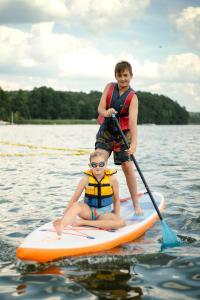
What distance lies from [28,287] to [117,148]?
2824 mm

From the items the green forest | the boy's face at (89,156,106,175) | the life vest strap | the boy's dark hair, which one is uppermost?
the green forest

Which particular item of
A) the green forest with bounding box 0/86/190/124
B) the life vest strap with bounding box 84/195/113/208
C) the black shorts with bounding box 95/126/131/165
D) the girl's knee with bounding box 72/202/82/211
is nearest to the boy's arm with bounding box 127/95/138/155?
the black shorts with bounding box 95/126/131/165

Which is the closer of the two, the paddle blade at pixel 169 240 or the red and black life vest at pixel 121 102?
the paddle blade at pixel 169 240

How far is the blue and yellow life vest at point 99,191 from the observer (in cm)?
586

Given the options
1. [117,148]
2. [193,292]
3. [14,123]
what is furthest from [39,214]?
[14,123]

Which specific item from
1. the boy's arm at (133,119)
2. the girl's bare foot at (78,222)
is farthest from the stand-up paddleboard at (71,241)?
the boy's arm at (133,119)

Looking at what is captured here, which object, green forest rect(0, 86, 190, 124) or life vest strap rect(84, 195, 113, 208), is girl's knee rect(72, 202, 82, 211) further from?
green forest rect(0, 86, 190, 124)

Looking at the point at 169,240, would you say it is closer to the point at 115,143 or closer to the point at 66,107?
the point at 115,143

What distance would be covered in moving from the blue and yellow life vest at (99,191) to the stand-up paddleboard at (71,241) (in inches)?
15.9

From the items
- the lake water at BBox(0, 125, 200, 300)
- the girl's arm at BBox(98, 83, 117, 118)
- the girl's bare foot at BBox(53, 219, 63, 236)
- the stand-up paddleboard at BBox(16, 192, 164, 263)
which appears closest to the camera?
the lake water at BBox(0, 125, 200, 300)

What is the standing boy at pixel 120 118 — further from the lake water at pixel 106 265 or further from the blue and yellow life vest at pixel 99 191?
the lake water at pixel 106 265

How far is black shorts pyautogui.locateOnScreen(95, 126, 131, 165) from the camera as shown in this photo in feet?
21.4

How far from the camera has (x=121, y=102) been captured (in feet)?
21.0

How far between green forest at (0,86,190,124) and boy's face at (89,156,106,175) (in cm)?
11399
